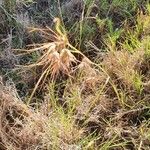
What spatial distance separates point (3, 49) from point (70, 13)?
46 centimetres

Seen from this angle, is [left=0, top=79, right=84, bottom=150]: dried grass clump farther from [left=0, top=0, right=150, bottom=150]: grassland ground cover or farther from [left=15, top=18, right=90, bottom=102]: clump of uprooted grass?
[left=15, top=18, right=90, bottom=102]: clump of uprooted grass

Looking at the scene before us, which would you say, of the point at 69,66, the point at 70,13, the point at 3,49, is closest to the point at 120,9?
the point at 70,13

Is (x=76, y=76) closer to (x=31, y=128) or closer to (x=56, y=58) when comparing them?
(x=56, y=58)

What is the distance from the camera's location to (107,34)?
226cm

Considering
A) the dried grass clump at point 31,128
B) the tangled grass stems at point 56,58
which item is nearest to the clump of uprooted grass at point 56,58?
the tangled grass stems at point 56,58

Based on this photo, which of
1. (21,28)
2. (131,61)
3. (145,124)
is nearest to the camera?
(145,124)

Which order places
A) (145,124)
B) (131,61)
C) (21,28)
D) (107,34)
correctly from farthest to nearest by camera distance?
(21,28) → (107,34) → (131,61) → (145,124)

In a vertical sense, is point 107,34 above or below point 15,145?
above

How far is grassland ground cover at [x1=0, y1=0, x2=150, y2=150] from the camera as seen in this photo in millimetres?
1901

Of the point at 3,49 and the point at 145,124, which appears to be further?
the point at 3,49

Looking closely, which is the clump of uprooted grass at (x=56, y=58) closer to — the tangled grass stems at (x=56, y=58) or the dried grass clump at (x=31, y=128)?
the tangled grass stems at (x=56, y=58)

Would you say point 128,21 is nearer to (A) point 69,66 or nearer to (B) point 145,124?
(A) point 69,66

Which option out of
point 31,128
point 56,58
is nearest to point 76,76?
point 56,58

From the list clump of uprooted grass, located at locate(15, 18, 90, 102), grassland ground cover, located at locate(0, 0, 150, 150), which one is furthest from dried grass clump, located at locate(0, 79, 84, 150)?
clump of uprooted grass, located at locate(15, 18, 90, 102)
